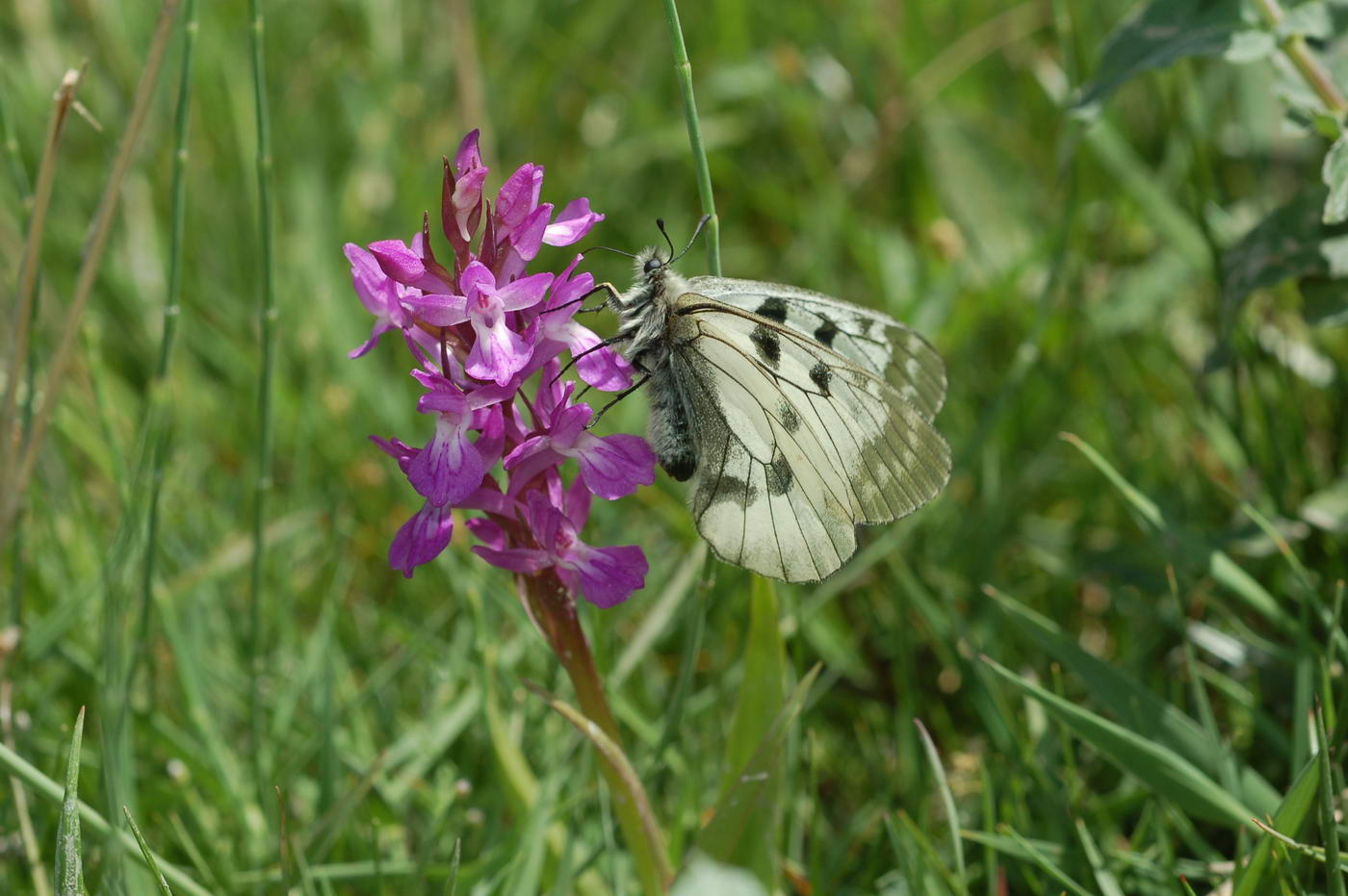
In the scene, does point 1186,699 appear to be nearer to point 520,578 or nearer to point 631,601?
point 631,601

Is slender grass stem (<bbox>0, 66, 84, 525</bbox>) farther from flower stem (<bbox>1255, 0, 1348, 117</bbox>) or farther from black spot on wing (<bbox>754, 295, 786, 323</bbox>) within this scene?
flower stem (<bbox>1255, 0, 1348, 117</bbox>)

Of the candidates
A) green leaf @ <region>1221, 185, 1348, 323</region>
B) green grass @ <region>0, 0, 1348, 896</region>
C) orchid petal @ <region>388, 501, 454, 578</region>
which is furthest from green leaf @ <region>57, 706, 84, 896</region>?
green leaf @ <region>1221, 185, 1348, 323</region>

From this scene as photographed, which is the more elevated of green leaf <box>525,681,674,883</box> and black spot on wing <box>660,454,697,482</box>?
black spot on wing <box>660,454,697,482</box>

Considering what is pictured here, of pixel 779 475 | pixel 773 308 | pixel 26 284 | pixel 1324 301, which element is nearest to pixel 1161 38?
pixel 1324 301

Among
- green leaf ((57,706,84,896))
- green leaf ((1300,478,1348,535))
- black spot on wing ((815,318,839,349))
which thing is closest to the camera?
green leaf ((57,706,84,896))

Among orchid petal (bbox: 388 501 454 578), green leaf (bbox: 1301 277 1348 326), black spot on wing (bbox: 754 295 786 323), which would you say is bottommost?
green leaf (bbox: 1301 277 1348 326)

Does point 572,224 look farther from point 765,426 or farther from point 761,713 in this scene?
point 761,713
